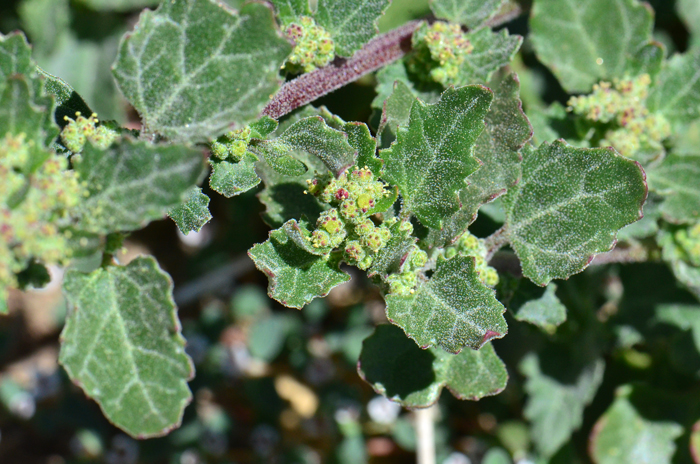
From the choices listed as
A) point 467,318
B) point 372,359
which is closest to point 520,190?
point 467,318

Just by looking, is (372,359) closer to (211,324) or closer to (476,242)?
(476,242)

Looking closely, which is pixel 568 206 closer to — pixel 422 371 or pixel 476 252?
pixel 476 252

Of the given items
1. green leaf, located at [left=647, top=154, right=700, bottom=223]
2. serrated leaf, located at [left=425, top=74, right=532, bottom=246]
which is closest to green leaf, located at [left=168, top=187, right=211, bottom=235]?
serrated leaf, located at [left=425, top=74, right=532, bottom=246]

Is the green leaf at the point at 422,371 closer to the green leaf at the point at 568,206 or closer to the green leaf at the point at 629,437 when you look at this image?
the green leaf at the point at 568,206

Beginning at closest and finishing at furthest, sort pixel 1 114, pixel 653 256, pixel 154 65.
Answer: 1. pixel 1 114
2. pixel 154 65
3. pixel 653 256

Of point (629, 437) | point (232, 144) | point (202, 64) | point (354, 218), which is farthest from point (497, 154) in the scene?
point (629, 437)

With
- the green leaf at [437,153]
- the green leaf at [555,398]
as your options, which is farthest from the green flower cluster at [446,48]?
the green leaf at [555,398]

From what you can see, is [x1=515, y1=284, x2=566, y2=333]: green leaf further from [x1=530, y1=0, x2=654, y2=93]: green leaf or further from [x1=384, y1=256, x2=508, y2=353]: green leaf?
[x1=530, y1=0, x2=654, y2=93]: green leaf
